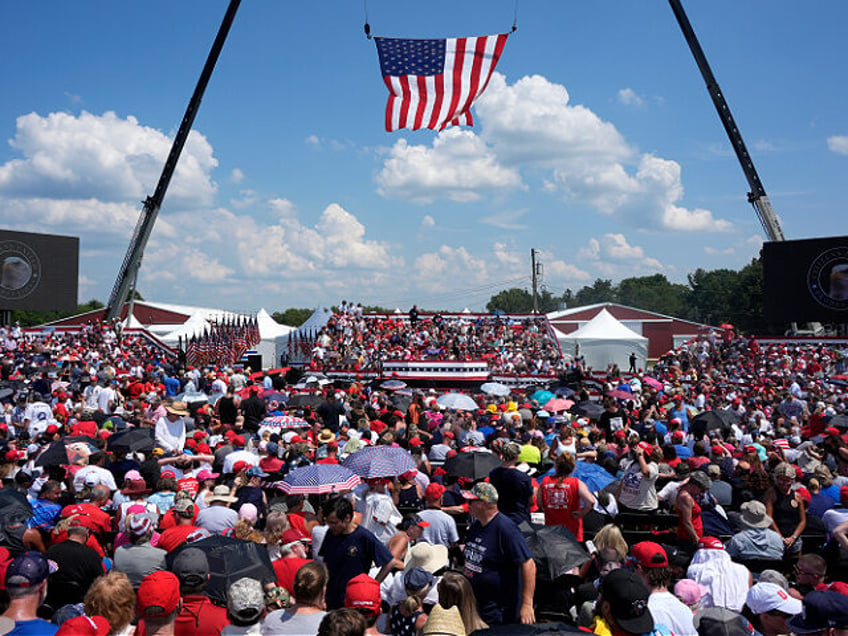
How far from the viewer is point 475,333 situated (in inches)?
1518

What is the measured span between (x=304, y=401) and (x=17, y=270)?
2885cm

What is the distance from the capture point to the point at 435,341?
3700cm

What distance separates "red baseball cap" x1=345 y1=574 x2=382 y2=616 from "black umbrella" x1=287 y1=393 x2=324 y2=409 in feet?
38.7

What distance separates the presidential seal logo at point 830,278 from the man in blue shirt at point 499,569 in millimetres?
35203

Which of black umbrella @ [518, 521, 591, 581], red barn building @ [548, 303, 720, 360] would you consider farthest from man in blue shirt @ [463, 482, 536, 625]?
red barn building @ [548, 303, 720, 360]

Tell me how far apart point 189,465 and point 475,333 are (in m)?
29.9

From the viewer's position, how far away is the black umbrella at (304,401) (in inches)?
635

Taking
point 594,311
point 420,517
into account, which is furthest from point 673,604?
point 594,311

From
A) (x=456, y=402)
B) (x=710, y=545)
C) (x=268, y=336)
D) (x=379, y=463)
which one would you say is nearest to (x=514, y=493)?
(x=379, y=463)

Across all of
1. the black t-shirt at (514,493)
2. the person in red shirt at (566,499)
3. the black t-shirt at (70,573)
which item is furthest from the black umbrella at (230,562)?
the person in red shirt at (566,499)

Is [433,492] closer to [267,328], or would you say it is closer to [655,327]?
[267,328]

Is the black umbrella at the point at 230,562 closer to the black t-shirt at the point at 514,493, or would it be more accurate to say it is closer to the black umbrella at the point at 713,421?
the black t-shirt at the point at 514,493

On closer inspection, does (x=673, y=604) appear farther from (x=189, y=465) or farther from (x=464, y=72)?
(x=464, y=72)

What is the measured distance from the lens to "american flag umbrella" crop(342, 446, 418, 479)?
284 inches
